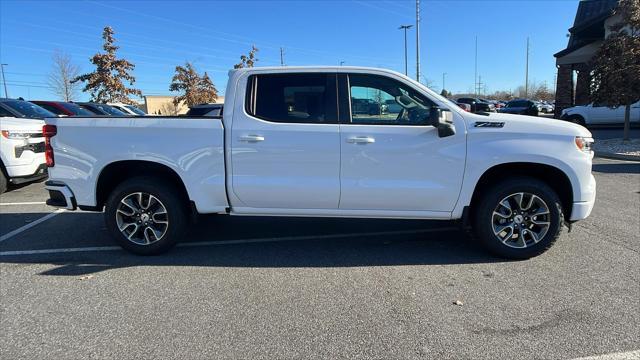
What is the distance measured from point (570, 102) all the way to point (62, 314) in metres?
27.3

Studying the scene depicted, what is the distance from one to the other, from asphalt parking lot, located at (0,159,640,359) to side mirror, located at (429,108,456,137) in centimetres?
134

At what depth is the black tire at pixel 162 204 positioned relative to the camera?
15.1 feet

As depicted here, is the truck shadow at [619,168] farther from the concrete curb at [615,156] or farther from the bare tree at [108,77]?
the bare tree at [108,77]

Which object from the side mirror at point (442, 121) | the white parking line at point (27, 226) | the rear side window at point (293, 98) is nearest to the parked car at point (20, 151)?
the white parking line at point (27, 226)

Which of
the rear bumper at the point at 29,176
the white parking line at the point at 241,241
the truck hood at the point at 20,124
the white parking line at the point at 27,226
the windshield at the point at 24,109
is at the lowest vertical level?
the white parking line at the point at 241,241

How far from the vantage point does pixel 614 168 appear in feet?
33.8

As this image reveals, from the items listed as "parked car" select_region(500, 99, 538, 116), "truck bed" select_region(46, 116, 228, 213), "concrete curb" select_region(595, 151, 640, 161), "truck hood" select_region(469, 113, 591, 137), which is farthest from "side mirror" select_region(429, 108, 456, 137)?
"parked car" select_region(500, 99, 538, 116)

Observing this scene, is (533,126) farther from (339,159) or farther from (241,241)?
(241,241)

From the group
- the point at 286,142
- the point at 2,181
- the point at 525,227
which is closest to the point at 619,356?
the point at 525,227

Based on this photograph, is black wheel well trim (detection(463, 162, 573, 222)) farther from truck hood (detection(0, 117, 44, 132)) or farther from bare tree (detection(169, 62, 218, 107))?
bare tree (detection(169, 62, 218, 107))

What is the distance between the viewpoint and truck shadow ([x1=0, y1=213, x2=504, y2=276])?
4.48 meters

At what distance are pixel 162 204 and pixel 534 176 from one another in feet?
13.0

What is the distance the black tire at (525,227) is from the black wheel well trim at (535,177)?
3.5 inches

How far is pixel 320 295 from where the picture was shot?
3.70 m
